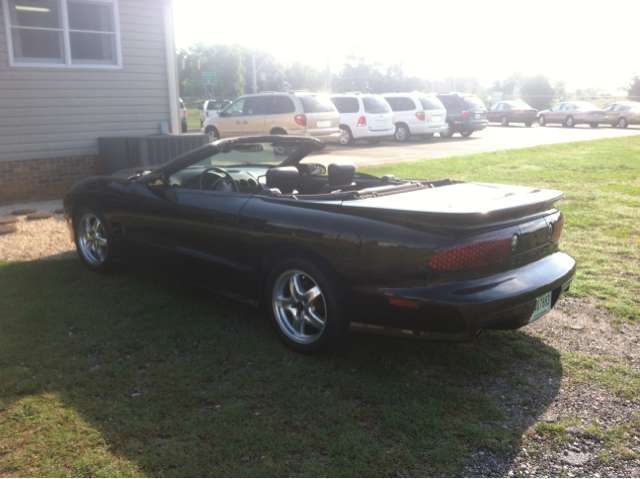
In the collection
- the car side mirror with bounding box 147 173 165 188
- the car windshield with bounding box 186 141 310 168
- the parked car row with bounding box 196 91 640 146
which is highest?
the parked car row with bounding box 196 91 640 146

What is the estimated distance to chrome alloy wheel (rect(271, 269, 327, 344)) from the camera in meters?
4.04

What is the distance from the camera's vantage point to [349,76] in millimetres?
72625

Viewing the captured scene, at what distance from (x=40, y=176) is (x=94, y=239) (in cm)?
552

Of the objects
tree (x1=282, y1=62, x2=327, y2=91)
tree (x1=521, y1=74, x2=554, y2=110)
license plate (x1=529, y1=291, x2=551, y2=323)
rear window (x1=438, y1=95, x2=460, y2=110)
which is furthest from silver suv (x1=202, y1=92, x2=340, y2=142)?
tree (x1=282, y1=62, x2=327, y2=91)

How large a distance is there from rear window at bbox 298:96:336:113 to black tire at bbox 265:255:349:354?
1327 centimetres

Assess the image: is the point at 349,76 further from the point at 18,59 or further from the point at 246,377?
the point at 246,377

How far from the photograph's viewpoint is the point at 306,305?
13.3ft

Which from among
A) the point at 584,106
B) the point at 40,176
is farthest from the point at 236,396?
the point at 584,106

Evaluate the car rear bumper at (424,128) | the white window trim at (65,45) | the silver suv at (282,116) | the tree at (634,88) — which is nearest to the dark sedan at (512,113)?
the car rear bumper at (424,128)

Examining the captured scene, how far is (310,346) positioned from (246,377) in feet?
1.54

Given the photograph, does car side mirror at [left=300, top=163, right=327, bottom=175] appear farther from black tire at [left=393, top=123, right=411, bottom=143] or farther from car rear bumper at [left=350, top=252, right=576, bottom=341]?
black tire at [left=393, top=123, right=411, bottom=143]

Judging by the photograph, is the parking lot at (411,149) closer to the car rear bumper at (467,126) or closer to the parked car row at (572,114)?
the car rear bumper at (467,126)

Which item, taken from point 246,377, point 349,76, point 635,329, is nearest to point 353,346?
point 246,377

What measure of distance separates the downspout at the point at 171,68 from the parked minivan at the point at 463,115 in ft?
44.9
